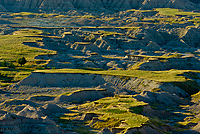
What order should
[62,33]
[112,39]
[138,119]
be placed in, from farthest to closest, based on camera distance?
[62,33], [112,39], [138,119]

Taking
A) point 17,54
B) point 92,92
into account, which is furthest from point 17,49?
point 92,92

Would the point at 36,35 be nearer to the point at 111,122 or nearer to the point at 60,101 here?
the point at 60,101

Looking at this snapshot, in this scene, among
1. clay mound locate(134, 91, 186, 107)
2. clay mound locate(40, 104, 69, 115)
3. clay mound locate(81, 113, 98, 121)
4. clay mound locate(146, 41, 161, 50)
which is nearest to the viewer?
clay mound locate(81, 113, 98, 121)

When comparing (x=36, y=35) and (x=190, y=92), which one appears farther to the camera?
(x=36, y=35)

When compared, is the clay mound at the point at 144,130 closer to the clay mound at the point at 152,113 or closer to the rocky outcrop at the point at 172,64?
the clay mound at the point at 152,113

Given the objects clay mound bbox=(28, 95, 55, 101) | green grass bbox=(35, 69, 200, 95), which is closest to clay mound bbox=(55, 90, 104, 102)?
clay mound bbox=(28, 95, 55, 101)

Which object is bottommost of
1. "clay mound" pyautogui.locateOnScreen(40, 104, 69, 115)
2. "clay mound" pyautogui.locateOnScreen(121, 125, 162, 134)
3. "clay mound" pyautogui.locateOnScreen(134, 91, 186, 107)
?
"clay mound" pyautogui.locateOnScreen(134, 91, 186, 107)

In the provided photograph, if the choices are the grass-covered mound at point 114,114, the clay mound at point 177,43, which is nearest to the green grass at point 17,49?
the grass-covered mound at point 114,114

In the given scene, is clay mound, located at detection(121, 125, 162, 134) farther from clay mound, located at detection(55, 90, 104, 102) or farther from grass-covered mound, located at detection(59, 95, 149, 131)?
clay mound, located at detection(55, 90, 104, 102)

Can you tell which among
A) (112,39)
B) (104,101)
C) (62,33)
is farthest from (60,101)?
(62,33)
